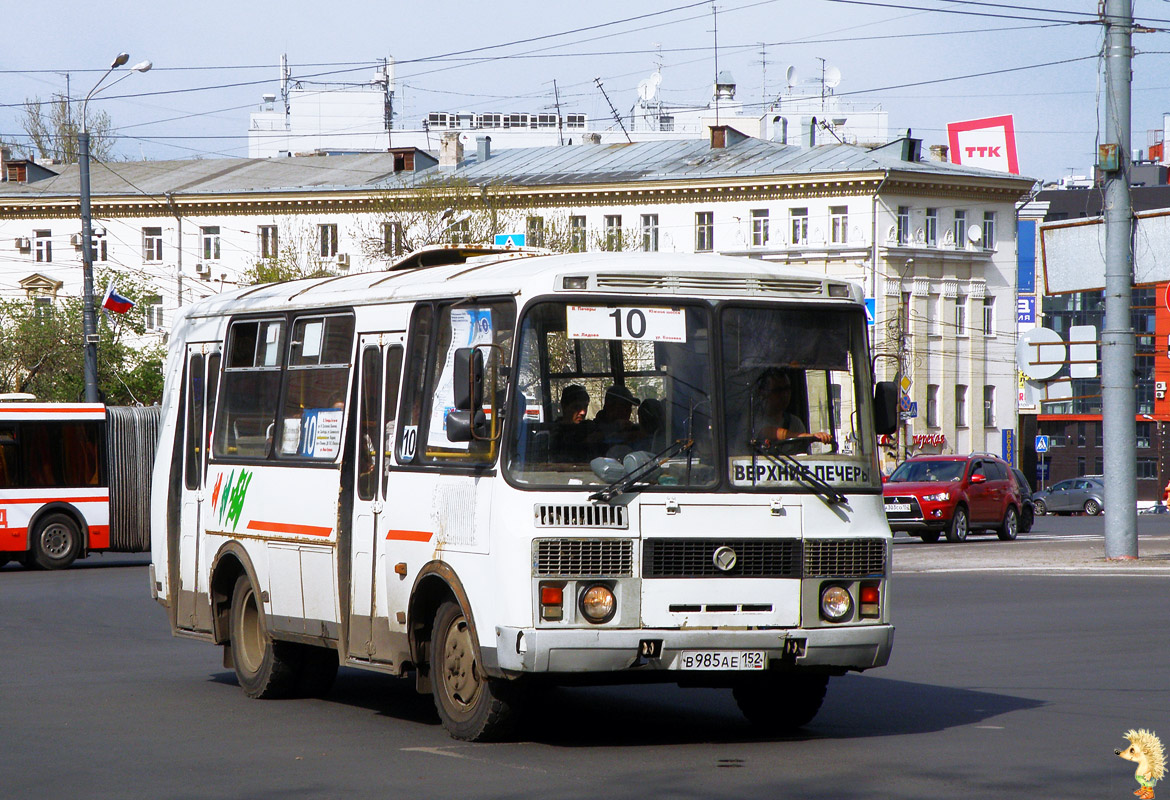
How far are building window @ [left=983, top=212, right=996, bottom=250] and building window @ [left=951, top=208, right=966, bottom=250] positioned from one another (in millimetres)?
1171

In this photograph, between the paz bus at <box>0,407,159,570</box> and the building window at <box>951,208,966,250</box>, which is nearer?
the paz bus at <box>0,407,159,570</box>

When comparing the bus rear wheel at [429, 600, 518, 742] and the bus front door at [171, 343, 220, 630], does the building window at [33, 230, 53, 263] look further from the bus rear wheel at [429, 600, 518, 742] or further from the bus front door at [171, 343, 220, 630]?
the bus rear wheel at [429, 600, 518, 742]

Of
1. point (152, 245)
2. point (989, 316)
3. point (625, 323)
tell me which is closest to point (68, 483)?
point (625, 323)

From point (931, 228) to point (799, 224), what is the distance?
19.8 ft

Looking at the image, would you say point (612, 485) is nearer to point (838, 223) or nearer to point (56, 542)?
point (56, 542)

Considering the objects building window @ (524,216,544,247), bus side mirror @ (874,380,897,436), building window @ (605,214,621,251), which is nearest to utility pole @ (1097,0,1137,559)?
bus side mirror @ (874,380,897,436)

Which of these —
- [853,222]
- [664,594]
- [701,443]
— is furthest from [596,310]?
[853,222]

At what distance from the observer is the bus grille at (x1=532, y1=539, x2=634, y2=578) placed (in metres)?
9.11

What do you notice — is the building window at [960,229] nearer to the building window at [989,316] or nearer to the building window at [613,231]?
the building window at [989,316]

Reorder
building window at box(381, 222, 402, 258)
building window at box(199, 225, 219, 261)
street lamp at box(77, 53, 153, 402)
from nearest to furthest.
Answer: street lamp at box(77, 53, 153, 402)
building window at box(381, 222, 402, 258)
building window at box(199, 225, 219, 261)

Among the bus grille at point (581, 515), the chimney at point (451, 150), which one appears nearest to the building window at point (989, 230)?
the chimney at point (451, 150)

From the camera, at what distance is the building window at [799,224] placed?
7525cm

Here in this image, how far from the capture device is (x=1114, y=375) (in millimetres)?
26641

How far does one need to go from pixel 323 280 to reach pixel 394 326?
1634 millimetres
